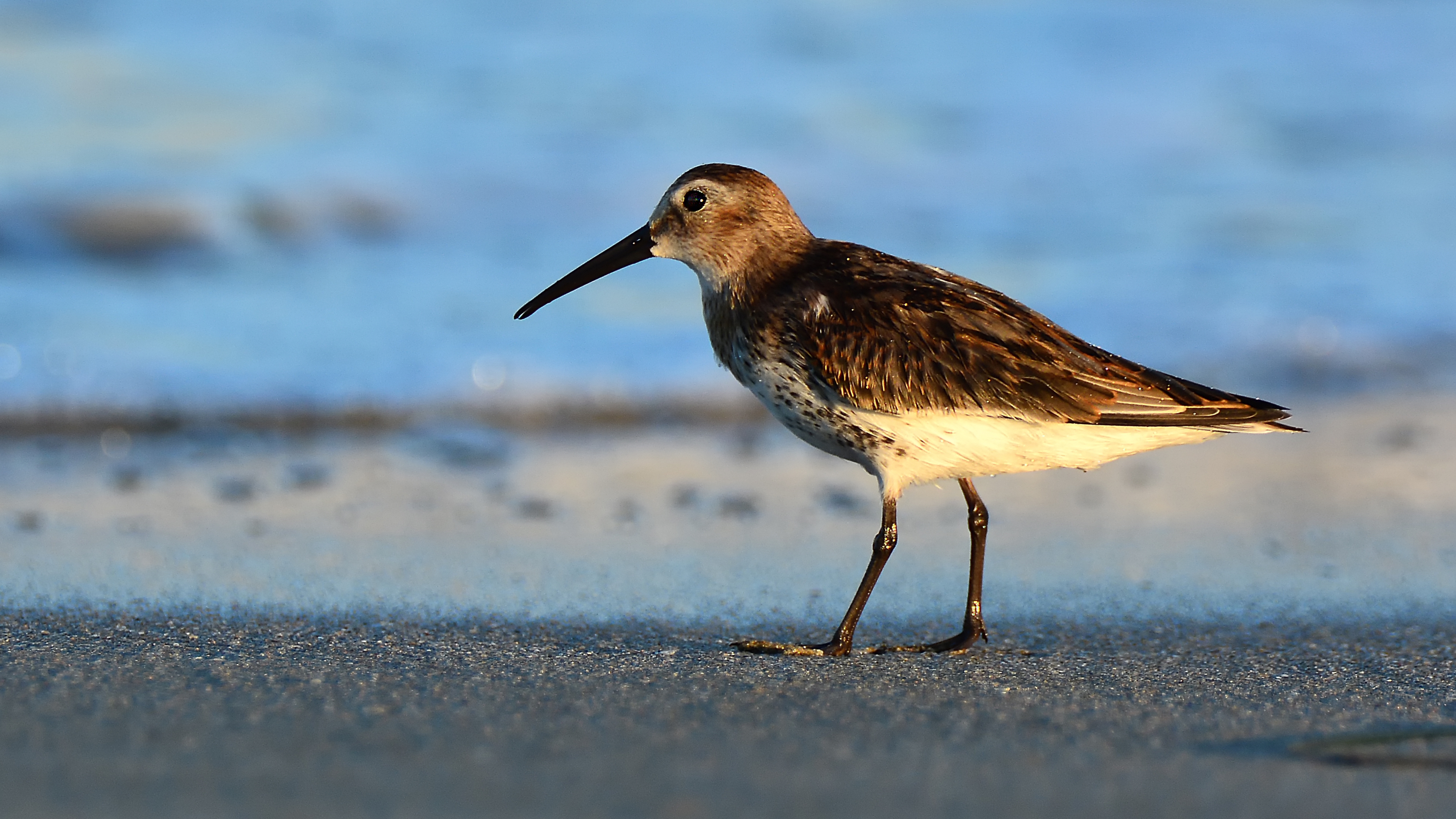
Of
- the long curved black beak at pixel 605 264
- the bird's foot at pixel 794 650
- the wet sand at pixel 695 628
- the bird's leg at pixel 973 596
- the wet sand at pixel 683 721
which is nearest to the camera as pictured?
the wet sand at pixel 683 721

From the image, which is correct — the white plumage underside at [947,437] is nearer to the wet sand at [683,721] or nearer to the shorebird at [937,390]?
the shorebird at [937,390]

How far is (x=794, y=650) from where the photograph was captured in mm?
4559

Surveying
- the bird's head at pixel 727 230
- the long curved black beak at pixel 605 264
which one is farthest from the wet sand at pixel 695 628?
the bird's head at pixel 727 230

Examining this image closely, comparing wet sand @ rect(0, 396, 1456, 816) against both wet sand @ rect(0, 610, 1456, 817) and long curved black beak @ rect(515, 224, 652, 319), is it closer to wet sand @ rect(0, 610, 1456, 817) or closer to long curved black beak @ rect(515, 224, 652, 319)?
wet sand @ rect(0, 610, 1456, 817)

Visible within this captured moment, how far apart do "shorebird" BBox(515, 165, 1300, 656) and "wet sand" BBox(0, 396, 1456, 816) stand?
0.51 meters

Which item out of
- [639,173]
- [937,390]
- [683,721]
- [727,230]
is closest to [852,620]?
[937,390]

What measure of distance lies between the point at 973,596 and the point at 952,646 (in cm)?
19

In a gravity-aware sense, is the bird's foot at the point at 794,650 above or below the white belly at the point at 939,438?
below

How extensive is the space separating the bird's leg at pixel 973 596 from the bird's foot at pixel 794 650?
14 cm

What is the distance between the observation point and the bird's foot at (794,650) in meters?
4.54

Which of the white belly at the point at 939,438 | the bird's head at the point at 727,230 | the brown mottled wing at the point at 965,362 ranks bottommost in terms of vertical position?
the white belly at the point at 939,438

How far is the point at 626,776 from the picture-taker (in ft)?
10.6

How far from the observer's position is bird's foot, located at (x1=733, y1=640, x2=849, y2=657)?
14.9 feet

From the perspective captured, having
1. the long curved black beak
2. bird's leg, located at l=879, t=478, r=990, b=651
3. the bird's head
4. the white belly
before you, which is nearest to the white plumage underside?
the white belly
